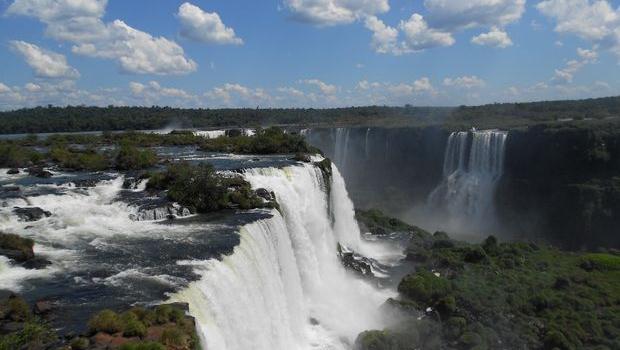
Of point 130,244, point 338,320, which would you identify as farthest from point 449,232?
point 130,244

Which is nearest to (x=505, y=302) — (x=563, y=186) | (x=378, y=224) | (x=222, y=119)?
(x=378, y=224)

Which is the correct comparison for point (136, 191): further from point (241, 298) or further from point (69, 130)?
point (69, 130)

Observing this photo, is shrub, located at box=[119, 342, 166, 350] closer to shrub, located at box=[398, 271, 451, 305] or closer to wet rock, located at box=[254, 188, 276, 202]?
wet rock, located at box=[254, 188, 276, 202]

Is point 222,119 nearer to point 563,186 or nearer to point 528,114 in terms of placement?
point 528,114

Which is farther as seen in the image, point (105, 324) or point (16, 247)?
point (16, 247)

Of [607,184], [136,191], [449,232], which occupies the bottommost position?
[449,232]
